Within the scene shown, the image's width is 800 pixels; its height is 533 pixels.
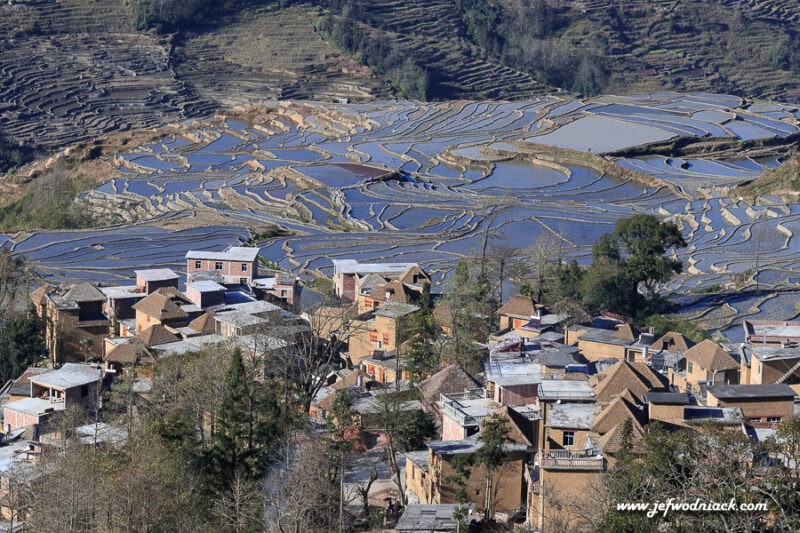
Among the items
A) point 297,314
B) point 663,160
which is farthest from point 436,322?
point 663,160

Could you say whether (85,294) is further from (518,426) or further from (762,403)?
(762,403)

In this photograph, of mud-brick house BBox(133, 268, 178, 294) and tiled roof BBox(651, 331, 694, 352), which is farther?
mud-brick house BBox(133, 268, 178, 294)

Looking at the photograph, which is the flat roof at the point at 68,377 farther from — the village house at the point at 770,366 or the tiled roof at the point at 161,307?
the village house at the point at 770,366

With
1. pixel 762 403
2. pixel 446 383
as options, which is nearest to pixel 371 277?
pixel 446 383

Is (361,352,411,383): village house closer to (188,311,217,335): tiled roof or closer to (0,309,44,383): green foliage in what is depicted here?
(188,311,217,335): tiled roof

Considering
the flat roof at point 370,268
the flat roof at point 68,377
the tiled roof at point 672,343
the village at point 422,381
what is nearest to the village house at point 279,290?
the village at point 422,381

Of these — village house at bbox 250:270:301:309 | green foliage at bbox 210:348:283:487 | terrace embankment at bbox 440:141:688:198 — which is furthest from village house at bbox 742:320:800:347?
terrace embankment at bbox 440:141:688:198
